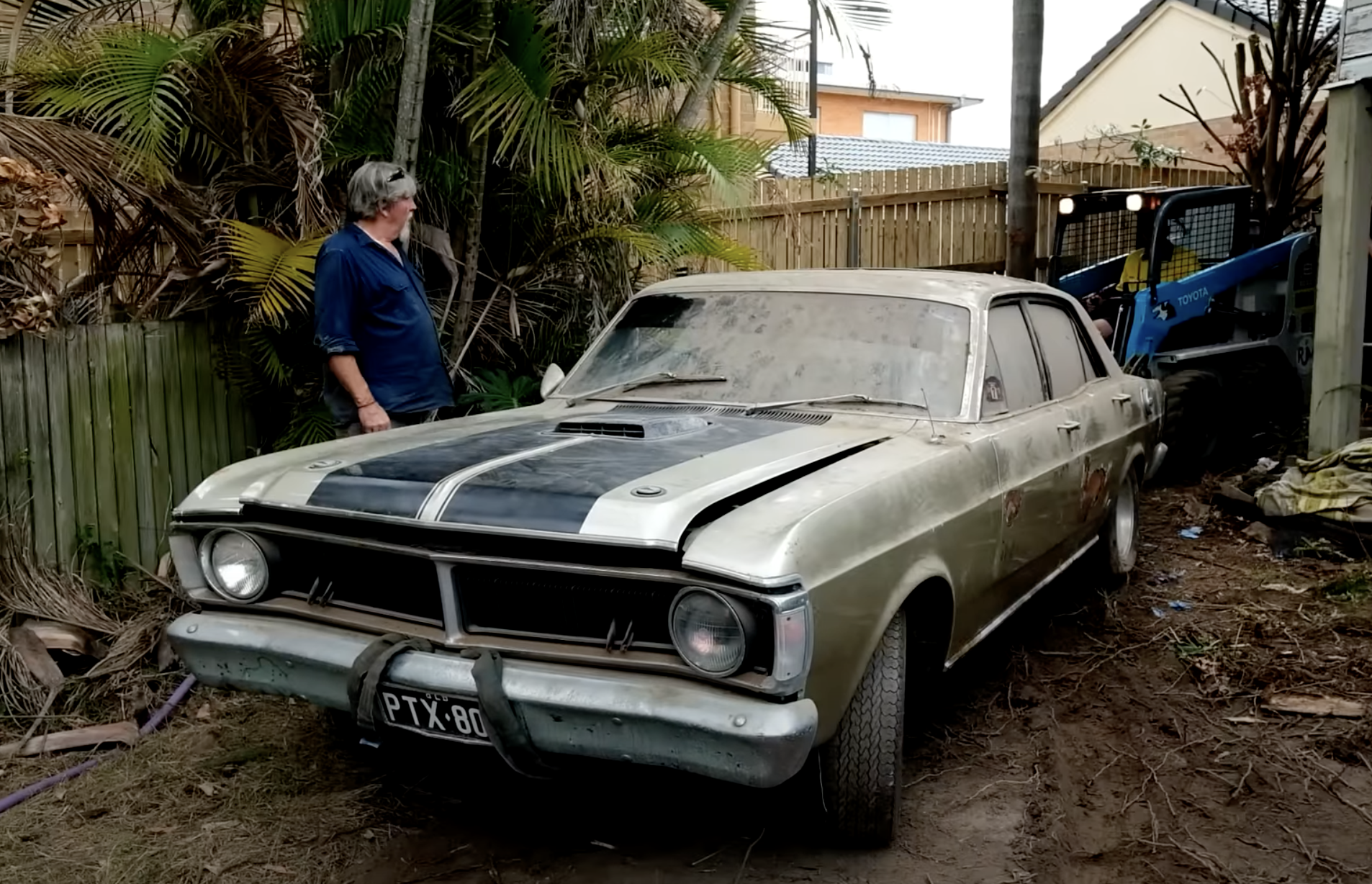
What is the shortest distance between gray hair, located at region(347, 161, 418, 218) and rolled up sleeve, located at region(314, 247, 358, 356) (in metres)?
0.21

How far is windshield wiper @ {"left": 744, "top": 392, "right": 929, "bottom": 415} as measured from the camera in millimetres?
3943

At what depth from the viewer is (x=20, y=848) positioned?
3.41m

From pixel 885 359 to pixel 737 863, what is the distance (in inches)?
69.2

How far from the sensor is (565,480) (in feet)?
9.83

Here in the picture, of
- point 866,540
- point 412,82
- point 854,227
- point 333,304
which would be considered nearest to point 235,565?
point 333,304

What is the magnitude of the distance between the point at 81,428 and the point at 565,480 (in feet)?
9.64

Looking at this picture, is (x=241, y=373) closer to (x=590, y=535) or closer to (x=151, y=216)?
(x=151, y=216)

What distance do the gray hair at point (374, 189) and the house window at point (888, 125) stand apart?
34.6 metres

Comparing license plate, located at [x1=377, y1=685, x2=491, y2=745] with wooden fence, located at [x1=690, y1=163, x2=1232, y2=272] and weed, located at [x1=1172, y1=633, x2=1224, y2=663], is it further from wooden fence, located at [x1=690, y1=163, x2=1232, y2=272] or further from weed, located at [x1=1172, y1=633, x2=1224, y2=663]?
wooden fence, located at [x1=690, y1=163, x2=1232, y2=272]

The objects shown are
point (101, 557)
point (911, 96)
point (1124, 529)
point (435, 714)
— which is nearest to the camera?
point (435, 714)

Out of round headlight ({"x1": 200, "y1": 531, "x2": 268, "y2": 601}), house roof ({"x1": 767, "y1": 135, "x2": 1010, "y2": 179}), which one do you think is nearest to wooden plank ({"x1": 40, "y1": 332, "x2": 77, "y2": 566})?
round headlight ({"x1": 200, "y1": 531, "x2": 268, "y2": 601})

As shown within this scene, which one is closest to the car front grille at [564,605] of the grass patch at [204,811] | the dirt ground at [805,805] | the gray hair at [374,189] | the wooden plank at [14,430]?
the dirt ground at [805,805]

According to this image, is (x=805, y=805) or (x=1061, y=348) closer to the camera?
(x=805, y=805)

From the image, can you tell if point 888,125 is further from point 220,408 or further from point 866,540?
point 866,540
